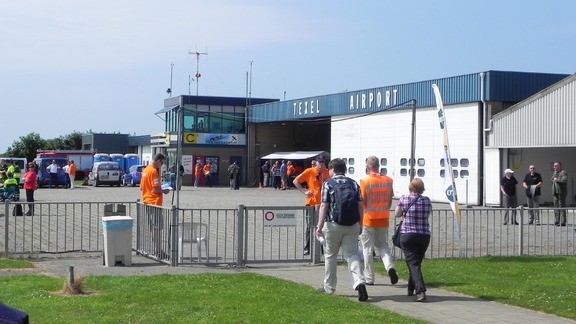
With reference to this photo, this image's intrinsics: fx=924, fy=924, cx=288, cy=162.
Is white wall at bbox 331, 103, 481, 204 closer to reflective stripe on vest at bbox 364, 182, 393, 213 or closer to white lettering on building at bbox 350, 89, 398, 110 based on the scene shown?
white lettering on building at bbox 350, 89, 398, 110

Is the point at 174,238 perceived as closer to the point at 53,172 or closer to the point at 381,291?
the point at 381,291

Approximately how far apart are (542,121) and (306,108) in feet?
75.0

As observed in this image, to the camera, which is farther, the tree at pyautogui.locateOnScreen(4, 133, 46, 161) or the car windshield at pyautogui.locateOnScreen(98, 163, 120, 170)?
the tree at pyautogui.locateOnScreen(4, 133, 46, 161)

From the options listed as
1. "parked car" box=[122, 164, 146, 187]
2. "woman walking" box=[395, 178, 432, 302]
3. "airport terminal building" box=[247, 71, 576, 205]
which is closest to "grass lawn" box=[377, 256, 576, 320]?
"woman walking" box=[395, 178, 432, 302]

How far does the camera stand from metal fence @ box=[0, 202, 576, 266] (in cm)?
1562

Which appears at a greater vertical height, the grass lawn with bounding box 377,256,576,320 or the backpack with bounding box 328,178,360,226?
the backpack with bounding box 328,178,360,226

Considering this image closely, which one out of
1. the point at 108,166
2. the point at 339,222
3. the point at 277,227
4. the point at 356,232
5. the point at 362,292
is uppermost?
the point at 108,166

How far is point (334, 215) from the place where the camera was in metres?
11.9

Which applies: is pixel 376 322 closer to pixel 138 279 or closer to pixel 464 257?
pixel 138 279

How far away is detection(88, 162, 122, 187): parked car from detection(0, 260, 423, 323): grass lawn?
4640 cm

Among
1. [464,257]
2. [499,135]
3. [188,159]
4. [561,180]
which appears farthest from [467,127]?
[188,159]

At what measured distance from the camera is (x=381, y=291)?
12695mm

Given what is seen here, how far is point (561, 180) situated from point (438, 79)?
1649 cm

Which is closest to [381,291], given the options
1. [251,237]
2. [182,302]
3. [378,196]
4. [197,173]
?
[378,196]
